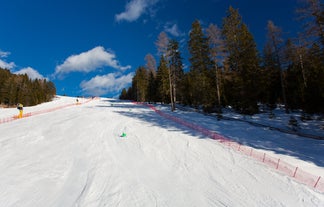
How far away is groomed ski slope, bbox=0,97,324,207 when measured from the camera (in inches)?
258

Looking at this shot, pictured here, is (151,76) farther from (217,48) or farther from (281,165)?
(281,165)

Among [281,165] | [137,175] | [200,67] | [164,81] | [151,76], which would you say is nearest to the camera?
[137,175]

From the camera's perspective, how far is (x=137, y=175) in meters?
8.38

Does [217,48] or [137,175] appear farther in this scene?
[217,48]

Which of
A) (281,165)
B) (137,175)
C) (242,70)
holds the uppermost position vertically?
(242,70)

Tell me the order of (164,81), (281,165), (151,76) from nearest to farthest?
1. (281,165)
2. (164,81)
3. (151,76)

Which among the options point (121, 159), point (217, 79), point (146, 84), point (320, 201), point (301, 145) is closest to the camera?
point (320, 201)

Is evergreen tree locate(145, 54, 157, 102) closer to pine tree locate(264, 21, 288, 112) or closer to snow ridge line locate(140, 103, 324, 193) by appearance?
pine tree locate(264, 21, 288, 112)

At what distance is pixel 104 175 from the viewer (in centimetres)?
836

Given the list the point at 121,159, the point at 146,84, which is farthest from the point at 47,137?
the point at 146,84

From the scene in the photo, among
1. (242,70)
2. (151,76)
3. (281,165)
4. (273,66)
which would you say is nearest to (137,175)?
(281,165)

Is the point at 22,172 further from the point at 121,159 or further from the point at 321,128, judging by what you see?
the point at 321,128

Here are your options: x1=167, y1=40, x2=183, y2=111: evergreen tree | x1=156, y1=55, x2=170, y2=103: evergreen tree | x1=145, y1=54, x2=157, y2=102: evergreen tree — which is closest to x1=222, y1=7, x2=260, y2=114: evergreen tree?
x1=167, y1=40, x2=183, y2=111: evergreen tree

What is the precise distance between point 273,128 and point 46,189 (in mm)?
17118
